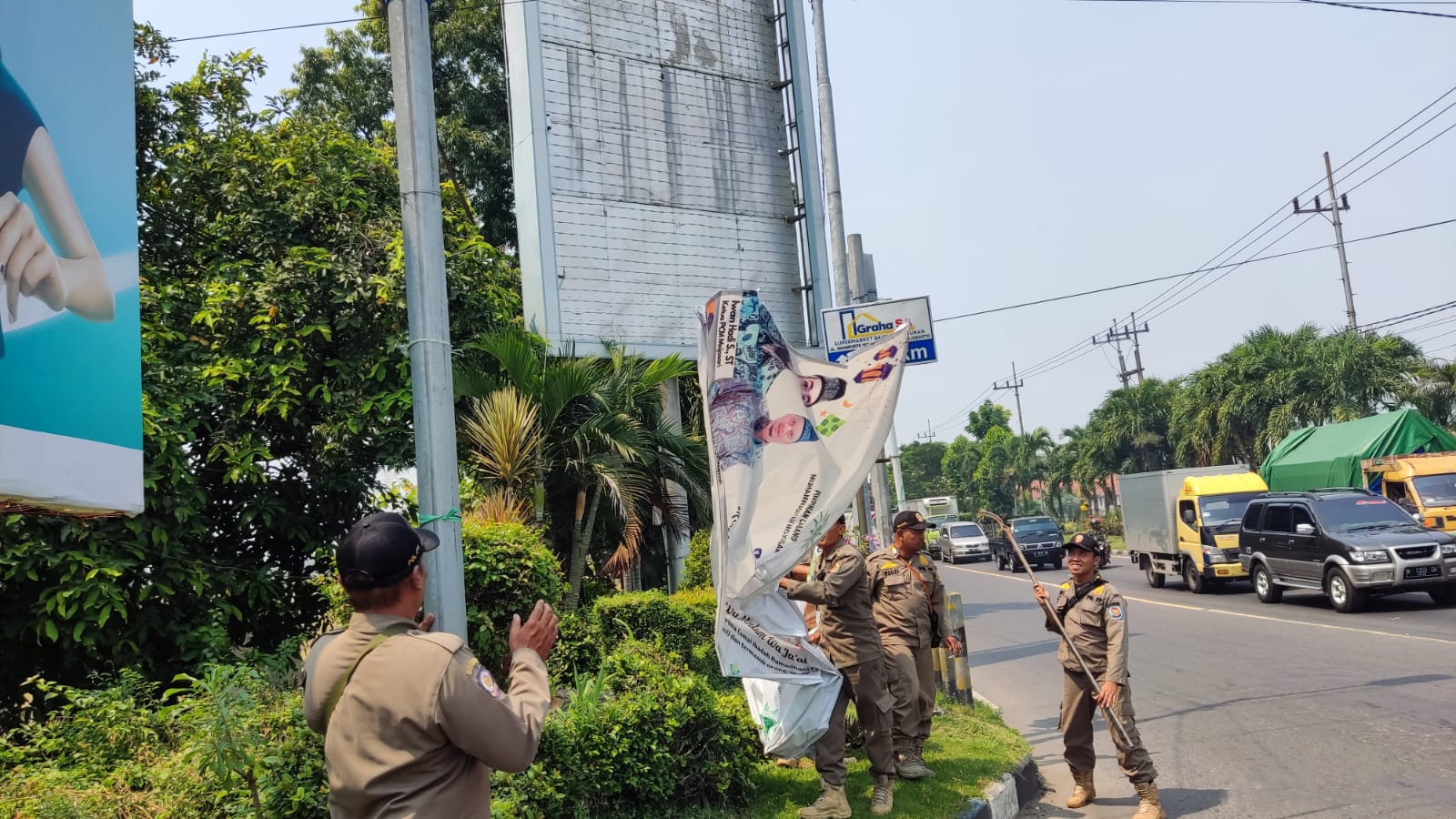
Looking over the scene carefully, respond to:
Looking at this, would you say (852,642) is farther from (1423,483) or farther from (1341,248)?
(1341,248)

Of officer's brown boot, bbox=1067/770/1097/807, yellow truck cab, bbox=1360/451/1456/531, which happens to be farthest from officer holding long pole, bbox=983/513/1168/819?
yellow truck cab, bbox=1360/451/1456/531

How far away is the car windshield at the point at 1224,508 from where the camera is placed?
20.7m

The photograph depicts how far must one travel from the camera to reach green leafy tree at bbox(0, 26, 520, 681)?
815cm

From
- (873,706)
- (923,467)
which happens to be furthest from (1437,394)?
(923,467)

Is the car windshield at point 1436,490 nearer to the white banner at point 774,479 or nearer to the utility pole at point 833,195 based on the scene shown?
the utility pole at point 833,195

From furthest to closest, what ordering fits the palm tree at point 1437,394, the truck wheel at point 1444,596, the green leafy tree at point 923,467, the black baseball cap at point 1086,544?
the green leafy tree at point 923,467 → the palm tree at point 1437,394 → the truck wheel at point 1444,596 → the black baseball cap at point 1086,544

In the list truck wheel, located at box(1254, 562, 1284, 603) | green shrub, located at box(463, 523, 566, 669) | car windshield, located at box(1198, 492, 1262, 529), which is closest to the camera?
green shrub, located at box(463, 523, 566, 669)

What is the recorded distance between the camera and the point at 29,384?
9.25 feet

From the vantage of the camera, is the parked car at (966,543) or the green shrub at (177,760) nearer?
the green shrub at (177,760)

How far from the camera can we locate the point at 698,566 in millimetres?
12977

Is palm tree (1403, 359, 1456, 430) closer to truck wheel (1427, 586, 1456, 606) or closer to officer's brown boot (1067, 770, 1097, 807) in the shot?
truck wheel (1427, 586, 1456, 606)

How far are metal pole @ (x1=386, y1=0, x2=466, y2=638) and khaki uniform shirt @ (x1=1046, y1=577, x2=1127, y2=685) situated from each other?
13.5 feet

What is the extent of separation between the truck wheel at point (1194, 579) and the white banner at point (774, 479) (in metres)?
17.3

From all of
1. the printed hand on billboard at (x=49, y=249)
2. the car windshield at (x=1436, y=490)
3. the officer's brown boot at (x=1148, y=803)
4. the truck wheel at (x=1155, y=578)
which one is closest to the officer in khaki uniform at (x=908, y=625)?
Answer: the officer's brown boot at (x=1148, y=803)
